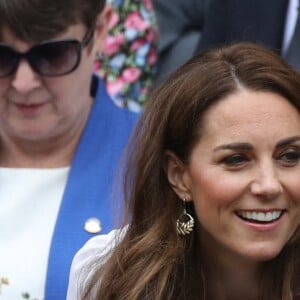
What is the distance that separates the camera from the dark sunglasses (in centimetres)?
295

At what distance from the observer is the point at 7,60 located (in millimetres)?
2951

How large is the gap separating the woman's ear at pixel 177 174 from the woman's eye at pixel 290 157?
25 cm

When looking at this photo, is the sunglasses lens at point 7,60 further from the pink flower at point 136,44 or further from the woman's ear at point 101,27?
the pink flower at point 136,44

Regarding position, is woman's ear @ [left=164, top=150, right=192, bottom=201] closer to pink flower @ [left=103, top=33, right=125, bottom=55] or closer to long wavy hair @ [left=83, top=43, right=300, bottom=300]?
long wavy hair @ [left=83, top=43, right=300, bottom=300]

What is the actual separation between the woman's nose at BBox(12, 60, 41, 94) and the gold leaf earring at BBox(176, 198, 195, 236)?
0.60 meters

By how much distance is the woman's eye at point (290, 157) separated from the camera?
2473 millimetres

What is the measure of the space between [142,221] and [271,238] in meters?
0.39

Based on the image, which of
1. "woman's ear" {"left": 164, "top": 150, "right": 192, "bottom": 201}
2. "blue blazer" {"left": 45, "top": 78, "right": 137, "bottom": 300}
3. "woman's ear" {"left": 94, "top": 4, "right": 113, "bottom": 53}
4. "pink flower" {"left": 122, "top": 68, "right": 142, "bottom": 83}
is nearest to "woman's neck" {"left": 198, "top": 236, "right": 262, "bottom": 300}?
"woman's ear" {"left": 164, "top": 150, "right": 192, "bottom": 201}

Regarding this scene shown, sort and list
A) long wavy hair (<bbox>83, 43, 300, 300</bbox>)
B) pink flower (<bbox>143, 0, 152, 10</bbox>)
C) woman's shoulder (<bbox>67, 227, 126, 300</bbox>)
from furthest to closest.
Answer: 1. pink flower (<bbox>143, 0, 152, 10</bbox>)
2. woman's shoulder (<bbox>67, 227, 126, 300</bbox>)
3. long wavy hair (<bbox>83, 43, 300, 300</bbox>)

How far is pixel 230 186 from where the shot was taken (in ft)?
8.06

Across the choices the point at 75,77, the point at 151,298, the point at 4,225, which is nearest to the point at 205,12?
the point at 75,77

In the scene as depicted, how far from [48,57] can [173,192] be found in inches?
22.0

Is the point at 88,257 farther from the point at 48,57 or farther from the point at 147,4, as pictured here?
the point at 147,4

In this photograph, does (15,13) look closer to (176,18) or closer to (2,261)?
(2,261)
